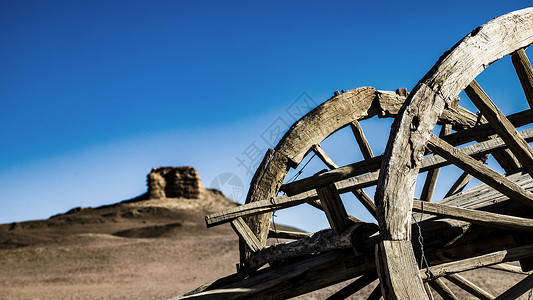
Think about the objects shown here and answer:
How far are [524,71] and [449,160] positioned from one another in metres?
0.82

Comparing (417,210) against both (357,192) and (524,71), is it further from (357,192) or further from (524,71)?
(357,192)

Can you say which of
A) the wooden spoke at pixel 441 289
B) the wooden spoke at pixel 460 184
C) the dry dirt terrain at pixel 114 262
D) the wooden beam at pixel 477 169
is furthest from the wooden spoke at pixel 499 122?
the dry dirt terrain at pixel 114 262

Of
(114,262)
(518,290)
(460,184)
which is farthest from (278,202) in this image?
(114,262)

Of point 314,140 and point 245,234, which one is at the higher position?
point 314,140

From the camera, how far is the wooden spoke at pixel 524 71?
2754mm

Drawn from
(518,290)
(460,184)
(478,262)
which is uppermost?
(460,184)

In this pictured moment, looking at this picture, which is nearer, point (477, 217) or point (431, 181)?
point (477, 217)

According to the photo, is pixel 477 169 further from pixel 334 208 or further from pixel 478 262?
pixel 334 208

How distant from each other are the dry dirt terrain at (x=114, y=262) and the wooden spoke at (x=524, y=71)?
526cm

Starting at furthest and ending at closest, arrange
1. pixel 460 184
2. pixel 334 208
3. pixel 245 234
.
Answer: pixel 460 184, pixel 245 234, pixel 334 208

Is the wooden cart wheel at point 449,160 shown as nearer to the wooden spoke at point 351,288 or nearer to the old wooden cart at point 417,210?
the old wooden cart at point 417,210

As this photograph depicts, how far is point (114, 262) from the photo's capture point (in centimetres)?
1622

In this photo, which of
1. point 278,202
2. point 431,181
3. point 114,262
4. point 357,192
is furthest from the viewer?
point 114,262

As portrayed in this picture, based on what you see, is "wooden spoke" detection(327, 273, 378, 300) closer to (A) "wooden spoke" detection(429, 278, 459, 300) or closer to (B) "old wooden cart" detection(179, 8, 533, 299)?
(B) "old wooden cart" detection(179, 8, 533, 299)
